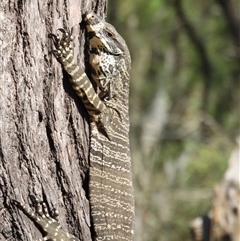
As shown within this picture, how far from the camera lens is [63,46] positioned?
4176mm

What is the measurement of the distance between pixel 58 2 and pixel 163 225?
12.4 m

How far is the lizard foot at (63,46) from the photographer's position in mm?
4121

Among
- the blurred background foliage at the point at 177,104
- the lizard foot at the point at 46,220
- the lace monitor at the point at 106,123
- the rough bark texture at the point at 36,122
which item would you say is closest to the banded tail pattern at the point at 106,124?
the lace monitor at the point at 106,123

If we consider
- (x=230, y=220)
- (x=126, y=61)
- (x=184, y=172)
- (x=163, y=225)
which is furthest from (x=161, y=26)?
(x=126, y=61)

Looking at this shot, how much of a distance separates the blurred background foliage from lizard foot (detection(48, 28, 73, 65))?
869 cm

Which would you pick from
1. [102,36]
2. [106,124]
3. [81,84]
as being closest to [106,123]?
[106,124]

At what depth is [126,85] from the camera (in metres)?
5.02

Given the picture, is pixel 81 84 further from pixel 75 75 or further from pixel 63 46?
pixel 63 46

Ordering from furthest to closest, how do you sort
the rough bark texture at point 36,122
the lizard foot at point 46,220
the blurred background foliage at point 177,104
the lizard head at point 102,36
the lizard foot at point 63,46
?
the blurred background foliage at point 177,104 < the lizard head at point 102,36 < the lizard foot at point 63,46 < the lizard foot at point 46,220 < the rough bark texture at point 36,122

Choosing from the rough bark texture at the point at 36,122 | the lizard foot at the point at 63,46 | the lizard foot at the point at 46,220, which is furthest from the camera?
the lizard foot at the point at 63,46

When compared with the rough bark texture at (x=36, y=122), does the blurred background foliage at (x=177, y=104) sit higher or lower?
lower

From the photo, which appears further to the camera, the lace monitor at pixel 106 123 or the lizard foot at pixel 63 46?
the lace monitor at pixel 106 123

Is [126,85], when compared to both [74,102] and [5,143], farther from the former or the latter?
[5,143]

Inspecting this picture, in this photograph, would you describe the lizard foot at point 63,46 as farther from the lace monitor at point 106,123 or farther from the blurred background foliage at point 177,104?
the blurred background foliage at point 177,104
